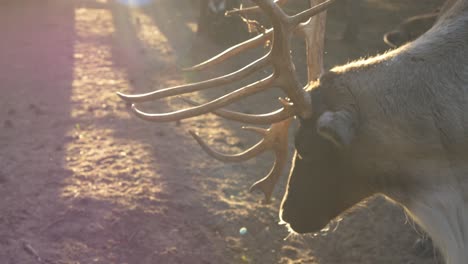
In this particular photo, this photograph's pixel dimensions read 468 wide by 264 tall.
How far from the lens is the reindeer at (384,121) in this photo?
2.58 metres

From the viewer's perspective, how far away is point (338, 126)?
2580 mm

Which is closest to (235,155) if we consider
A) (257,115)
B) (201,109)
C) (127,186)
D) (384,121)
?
(257,115)

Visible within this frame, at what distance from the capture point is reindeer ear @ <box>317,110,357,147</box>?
258 centimetres

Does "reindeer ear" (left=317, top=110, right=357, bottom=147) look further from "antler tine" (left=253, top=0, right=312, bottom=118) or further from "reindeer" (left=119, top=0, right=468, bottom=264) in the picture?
"antler tine" (left=253, top=0, right=312, bottom=118)

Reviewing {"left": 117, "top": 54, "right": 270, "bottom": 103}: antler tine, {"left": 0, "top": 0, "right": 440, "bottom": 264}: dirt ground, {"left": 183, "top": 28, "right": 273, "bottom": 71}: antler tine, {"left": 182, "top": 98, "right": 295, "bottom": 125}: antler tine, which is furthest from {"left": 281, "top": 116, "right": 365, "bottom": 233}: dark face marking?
{"left": 0, "top": 0, "right": 440, "bottom": 264}: dirt ground

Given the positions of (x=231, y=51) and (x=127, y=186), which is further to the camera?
(x=127, y=186)

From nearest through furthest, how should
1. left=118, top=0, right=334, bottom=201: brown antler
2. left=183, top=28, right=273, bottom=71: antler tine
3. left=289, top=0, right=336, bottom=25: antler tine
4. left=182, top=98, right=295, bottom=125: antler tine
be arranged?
left=289, top=0, right=336, bottom=25: antler tine → left=118, top=0, right=334, bottom=201: brown antler → left=182, top=98, right=295, bottom=125: antler tine → left=183, top=28, right=273, bottom=71: antler tine

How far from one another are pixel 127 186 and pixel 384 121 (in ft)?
8.56

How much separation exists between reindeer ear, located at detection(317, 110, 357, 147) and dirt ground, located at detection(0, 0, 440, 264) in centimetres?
135

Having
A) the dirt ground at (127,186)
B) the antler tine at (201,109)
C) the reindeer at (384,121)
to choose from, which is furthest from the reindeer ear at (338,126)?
the dirt ground at (127,186)

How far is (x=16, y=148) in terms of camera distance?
5109 millimetres

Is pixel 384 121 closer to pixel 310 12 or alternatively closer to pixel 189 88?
pixel 310 12

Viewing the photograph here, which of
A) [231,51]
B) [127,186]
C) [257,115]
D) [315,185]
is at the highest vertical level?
[231,51]

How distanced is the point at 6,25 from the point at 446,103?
28.2ft
